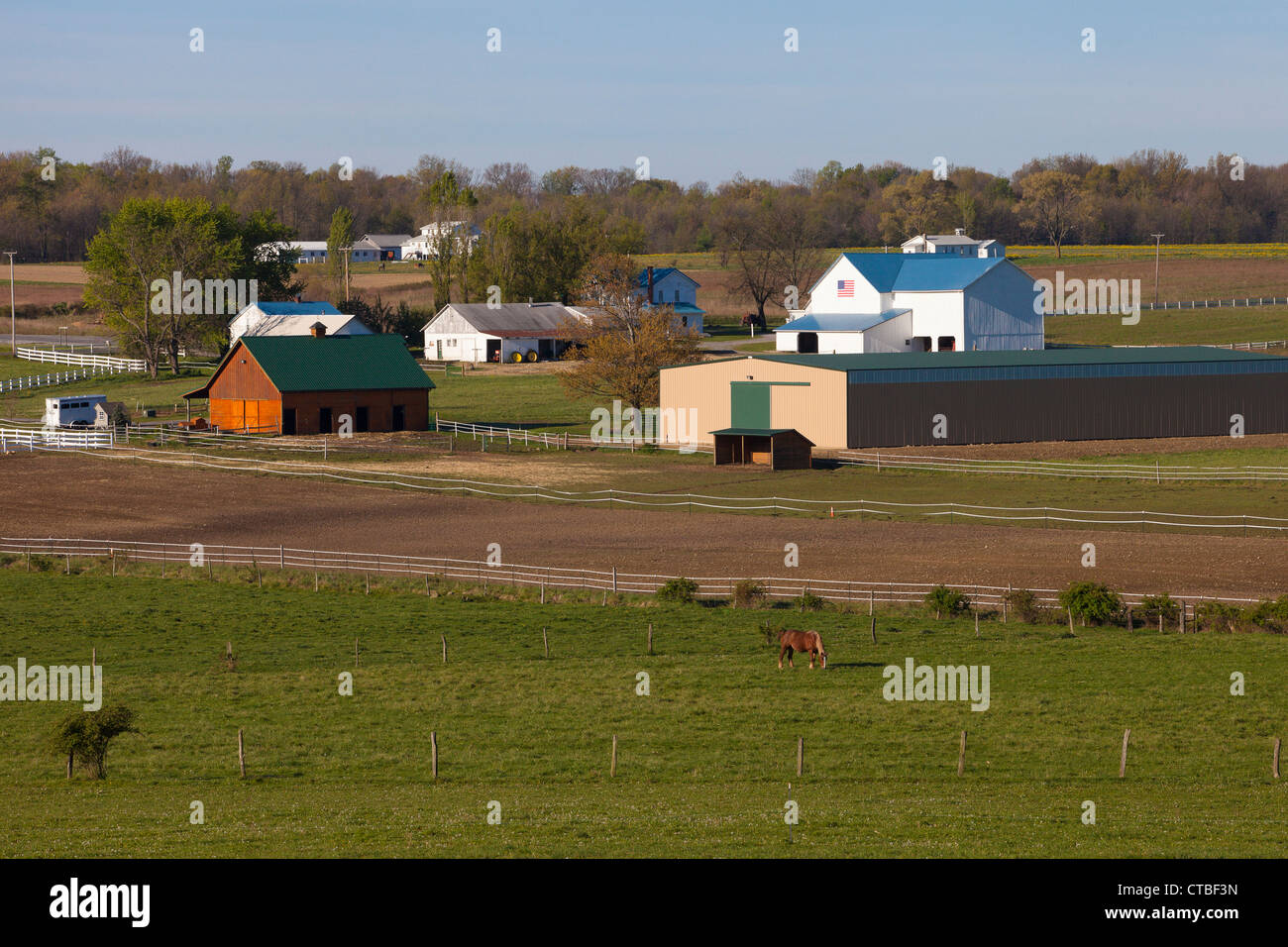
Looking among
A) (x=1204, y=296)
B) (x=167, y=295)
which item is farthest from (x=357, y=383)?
(x=1204, y=296)

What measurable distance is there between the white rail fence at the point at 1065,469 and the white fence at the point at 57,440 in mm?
35241

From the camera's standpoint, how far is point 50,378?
103 metres

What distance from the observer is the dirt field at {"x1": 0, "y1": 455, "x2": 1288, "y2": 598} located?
Result: 39000 mm

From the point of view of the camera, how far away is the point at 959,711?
25141 millimetres

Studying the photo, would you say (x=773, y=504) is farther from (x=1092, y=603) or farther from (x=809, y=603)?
(x=1092, y=603)

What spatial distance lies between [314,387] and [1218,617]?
5276 centimetres

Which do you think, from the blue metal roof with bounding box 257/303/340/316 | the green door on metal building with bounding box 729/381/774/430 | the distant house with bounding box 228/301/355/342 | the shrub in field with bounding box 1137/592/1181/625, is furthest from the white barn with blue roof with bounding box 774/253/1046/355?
the shrub in field with bounding box 1137/592/1181/625

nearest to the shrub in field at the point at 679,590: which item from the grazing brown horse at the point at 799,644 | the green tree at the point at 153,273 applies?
the grazing brown horse at the point at 799,644

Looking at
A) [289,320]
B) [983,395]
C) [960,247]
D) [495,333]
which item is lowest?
[983,395]

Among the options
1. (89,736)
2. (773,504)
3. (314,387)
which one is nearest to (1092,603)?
(773,504)

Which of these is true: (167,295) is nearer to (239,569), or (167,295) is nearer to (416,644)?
(239,569)

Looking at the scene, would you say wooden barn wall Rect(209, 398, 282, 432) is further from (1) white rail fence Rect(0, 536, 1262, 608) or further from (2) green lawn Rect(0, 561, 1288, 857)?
(2) green lawn Rect(0, 561, 1288, 857)

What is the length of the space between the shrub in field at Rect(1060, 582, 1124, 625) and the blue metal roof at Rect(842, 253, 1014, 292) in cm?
6918
